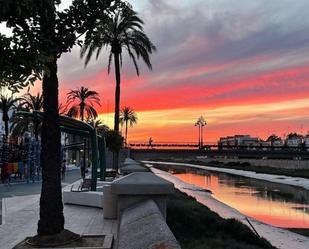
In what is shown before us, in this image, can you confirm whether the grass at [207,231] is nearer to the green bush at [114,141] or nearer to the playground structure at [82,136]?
the playground structure at [82,136]

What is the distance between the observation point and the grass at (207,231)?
11845 millimetres

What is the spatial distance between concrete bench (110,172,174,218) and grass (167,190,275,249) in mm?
1459

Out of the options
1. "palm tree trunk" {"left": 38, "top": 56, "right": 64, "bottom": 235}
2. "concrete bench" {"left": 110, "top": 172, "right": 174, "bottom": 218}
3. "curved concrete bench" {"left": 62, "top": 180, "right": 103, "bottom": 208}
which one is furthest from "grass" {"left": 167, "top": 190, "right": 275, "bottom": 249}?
"curved concrete bench" {"left": 62, "top": 180, "right": 103, "bottom": 208}

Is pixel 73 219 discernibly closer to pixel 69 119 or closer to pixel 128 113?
pixel 69 119

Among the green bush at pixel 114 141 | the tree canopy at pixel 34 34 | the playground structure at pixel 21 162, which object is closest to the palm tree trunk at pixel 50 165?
the tree canopy at pixel 34 34

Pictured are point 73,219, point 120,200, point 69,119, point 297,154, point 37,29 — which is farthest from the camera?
point 297,154

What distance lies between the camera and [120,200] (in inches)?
428

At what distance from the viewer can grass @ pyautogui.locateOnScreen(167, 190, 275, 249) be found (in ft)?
38.9

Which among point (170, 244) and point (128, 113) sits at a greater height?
point (128, 113)

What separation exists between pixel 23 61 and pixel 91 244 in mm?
4959

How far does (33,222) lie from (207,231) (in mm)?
4941

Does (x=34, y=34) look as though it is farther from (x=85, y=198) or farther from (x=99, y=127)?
(x=99, y=127)

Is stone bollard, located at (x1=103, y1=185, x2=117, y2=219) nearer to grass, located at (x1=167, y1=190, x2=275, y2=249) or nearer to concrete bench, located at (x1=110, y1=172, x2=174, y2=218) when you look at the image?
grass, located at (x1=167, y1=190, x2=275, y2=249)

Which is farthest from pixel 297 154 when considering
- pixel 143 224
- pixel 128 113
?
pixel 143 224
